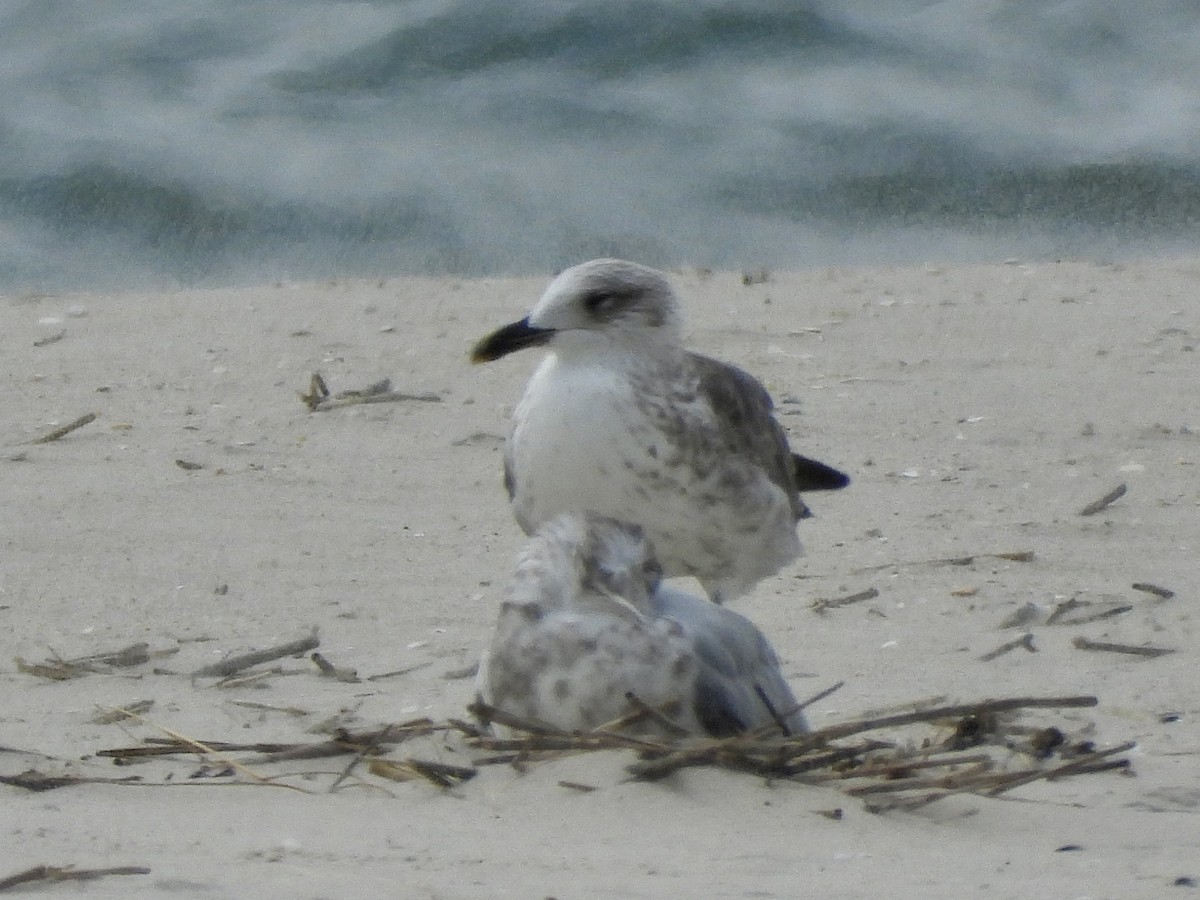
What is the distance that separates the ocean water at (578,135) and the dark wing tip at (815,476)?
5855mm

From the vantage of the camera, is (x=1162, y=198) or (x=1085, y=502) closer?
(x=1085, y=502)

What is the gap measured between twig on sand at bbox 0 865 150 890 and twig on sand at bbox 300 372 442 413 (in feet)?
14.9

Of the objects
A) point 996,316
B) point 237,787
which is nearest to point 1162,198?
point 996,316

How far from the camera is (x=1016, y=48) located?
14.1 metres

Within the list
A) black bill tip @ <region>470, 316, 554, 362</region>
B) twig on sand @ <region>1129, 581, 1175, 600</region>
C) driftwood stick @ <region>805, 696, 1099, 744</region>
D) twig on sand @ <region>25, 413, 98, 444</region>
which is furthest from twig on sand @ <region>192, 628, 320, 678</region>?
twig on sand @ <region>25, 413, 98, 444</region>

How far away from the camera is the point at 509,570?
5.80 metres

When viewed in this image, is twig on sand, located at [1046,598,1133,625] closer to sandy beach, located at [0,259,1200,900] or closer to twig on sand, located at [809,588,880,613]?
sandy beach, located at [0,259,1200,900]

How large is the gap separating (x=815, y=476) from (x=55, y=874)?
3486 mm

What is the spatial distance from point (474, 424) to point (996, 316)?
2.68 metres

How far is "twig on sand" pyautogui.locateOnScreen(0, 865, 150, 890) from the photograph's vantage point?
2.93 metres

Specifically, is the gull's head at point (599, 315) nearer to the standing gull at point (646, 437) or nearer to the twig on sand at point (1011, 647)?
the standing gull at point (646, 437)

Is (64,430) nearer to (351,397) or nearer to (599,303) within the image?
(351,397)

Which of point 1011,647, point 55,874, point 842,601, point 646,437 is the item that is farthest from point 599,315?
point 55,874

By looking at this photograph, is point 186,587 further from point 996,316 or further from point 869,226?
point 869,226
